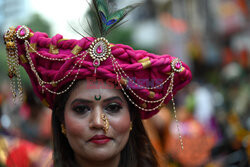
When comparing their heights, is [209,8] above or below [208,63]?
above

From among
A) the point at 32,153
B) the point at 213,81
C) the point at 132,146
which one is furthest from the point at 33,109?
the point at 213,81

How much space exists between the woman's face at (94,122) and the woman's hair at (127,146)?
0.10 meters

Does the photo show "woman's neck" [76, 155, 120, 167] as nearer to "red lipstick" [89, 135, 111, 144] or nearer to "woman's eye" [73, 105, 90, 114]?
"red lipstick" [89, 135, 111, 144]

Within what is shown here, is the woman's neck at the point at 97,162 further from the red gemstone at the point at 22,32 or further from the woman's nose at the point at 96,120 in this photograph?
the red gemstone at the point at 22,32

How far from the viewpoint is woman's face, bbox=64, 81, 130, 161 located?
224cm

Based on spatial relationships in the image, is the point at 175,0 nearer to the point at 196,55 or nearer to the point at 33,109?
the point at 196,55

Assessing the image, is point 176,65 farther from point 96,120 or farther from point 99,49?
point 96,120

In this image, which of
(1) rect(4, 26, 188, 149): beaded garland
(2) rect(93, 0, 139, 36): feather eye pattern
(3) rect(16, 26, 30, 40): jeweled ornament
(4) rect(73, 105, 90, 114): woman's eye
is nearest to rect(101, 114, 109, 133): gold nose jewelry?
(4) rect(73, 105, 90, 114): woman's eye

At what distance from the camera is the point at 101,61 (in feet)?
7.45

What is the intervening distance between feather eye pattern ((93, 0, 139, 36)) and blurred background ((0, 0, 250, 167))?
0.29 ft

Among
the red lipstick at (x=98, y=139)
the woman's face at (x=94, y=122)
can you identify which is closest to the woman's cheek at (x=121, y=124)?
the woman's face at (x=94, y=122)

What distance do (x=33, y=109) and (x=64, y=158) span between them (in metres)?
3.44

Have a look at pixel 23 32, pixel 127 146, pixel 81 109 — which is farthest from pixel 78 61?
pixel 127 146

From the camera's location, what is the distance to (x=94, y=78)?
2297 millimetres
